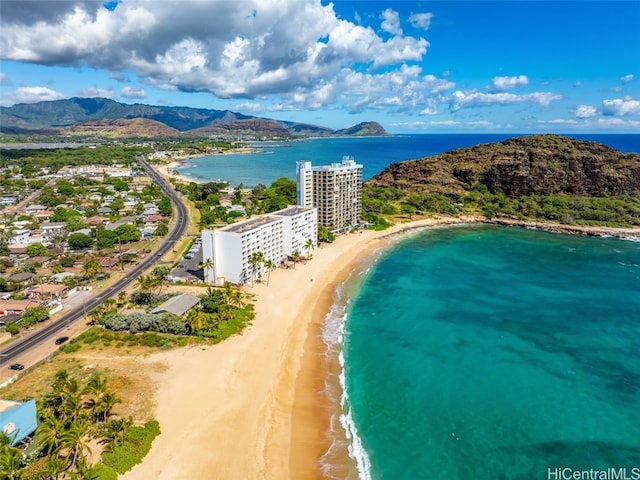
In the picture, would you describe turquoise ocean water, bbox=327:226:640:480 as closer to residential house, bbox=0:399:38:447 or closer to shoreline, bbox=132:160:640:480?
shoreline, bbox=132:160:640:480

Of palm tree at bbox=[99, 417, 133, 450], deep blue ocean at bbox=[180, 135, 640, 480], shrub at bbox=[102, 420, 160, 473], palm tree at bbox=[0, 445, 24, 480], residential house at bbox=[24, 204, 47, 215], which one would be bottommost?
deep blue ocean at bbox=[180, 135, 640, 480]

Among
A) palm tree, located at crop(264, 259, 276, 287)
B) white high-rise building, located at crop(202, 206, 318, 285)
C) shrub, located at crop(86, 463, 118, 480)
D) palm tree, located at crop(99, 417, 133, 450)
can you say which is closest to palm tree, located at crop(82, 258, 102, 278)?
white high-rise building, located at crop(202, 206, 318, 285)

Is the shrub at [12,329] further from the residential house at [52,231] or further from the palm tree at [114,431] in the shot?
the residential house at [52,231]

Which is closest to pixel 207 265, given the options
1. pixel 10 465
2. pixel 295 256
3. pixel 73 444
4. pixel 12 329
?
pixel 295 256

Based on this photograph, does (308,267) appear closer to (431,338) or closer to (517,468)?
(431,338)

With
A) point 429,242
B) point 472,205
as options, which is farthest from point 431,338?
point 472,205

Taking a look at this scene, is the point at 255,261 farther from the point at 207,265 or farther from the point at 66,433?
the point at 66,433

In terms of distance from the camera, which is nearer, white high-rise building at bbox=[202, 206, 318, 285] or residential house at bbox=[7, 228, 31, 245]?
white high-rise building at bbox=[202, 206, 318, 285]
